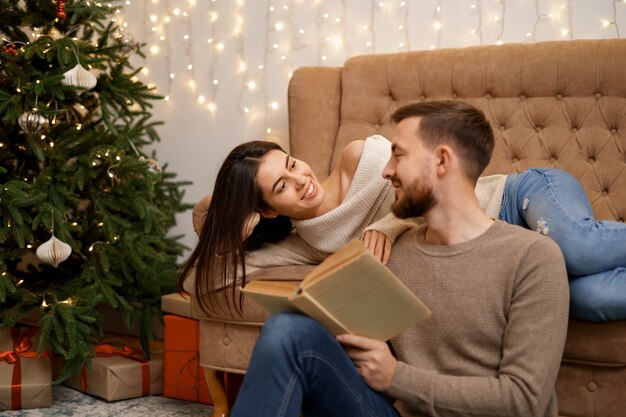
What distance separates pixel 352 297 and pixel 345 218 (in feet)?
3.12

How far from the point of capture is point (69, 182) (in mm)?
2734

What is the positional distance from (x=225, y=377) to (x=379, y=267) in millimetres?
1460

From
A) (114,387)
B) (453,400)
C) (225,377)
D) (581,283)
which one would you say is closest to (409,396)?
(453,400)

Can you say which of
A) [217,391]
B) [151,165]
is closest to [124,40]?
[151,165]

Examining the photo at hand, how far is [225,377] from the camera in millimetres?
2609

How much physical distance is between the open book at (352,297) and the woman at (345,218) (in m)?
0.33

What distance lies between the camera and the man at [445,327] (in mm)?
1337

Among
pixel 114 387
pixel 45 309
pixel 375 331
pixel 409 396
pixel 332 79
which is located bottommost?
pixel 114 387

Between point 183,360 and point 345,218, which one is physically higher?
point 345,218

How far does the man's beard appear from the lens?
5.17ft

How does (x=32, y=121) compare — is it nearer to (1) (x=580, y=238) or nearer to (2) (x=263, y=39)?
(2) (x=263, y=39)

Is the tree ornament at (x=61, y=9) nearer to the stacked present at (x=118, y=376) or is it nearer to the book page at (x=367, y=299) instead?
the stacked present at (x=118, y=376)

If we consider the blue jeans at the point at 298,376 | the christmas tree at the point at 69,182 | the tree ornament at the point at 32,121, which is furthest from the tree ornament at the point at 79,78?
the blue jeans at the point at 298,376

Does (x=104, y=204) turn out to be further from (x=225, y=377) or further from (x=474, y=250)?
(x=474, y=250)
